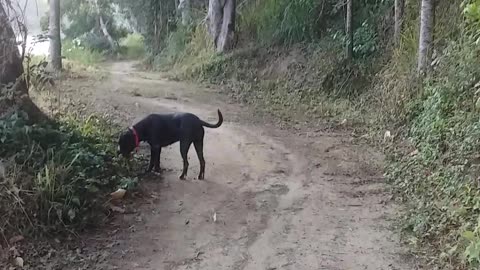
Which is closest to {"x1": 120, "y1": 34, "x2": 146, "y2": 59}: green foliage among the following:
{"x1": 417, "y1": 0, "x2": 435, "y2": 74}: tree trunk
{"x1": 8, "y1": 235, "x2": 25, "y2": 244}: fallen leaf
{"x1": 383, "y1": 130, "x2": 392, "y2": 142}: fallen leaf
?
{"x1": 417, "y1": 0, "x2": 435, "y2": 74}: tree trunk

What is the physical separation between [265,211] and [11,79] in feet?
10.2

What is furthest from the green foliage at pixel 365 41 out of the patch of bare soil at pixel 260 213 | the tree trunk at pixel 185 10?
the tree trunk at pixel 185 10

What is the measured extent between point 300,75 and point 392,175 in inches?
262

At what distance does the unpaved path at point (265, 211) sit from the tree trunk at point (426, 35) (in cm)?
144

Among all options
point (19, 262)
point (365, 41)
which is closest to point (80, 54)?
point (365, 41)

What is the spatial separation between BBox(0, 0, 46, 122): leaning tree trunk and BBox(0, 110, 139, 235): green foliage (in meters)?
0.27

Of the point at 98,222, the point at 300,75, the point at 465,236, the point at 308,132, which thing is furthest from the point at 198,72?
the point at 465,236

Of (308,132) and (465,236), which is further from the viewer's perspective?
(308,132)

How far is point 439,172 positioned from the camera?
5934 mm

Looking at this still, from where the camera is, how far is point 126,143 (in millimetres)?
6531

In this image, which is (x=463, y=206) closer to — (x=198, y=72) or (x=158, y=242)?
(x=158, y=242)

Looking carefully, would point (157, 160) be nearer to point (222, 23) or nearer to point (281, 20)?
point (281, 20)

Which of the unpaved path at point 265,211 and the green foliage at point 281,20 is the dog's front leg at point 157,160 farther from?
the green foliage at point 281,20

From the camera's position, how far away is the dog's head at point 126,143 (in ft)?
21.4
